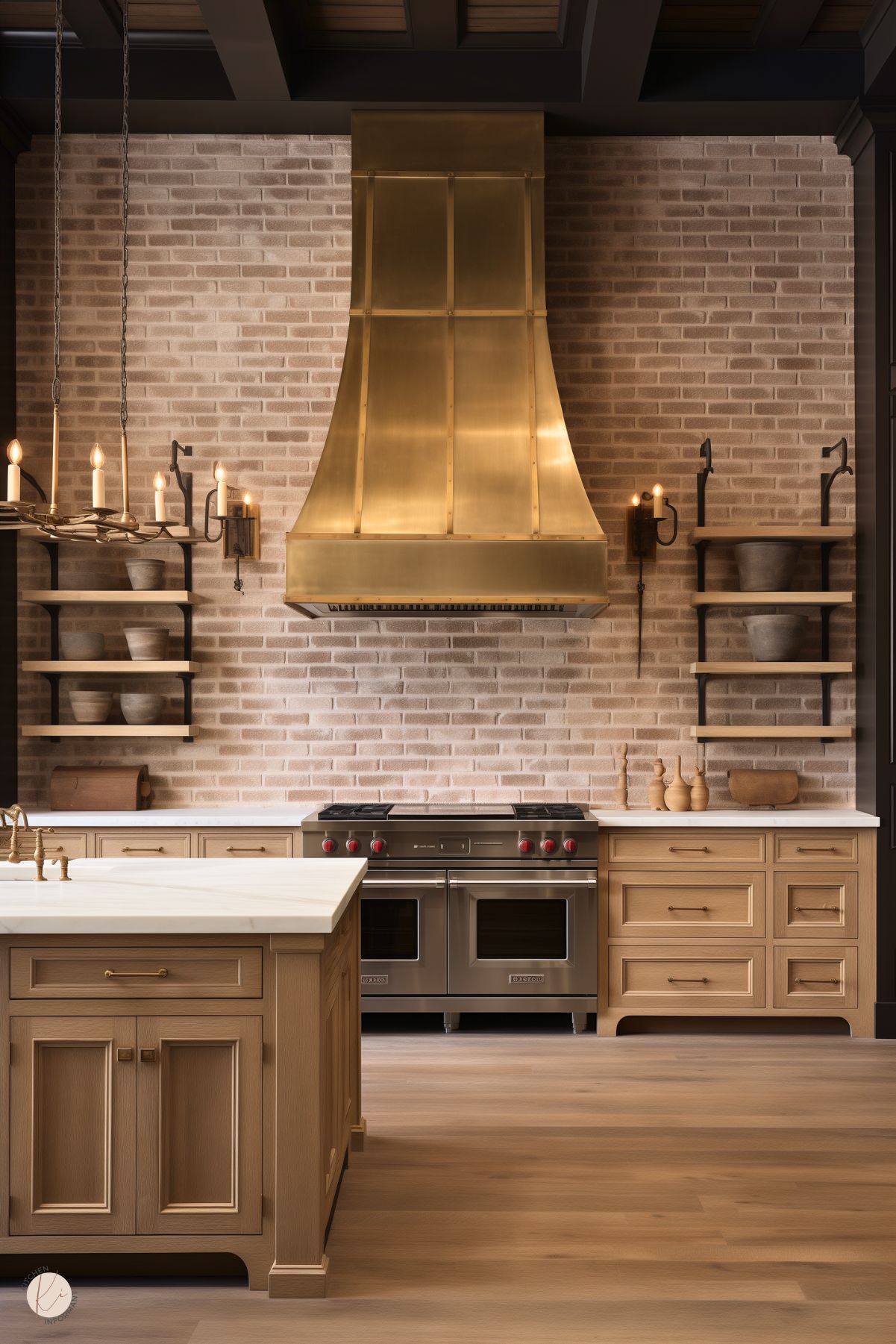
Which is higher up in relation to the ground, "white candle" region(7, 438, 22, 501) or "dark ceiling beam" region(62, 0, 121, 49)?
"dark ceiling beam" region(62, 0, 121, 49)

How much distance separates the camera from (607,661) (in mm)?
5078

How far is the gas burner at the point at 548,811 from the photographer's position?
14.9ft

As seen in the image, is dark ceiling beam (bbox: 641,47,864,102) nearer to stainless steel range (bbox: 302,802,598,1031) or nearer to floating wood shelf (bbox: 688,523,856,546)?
floating wood shelf (bbox: 688,523,856,546)

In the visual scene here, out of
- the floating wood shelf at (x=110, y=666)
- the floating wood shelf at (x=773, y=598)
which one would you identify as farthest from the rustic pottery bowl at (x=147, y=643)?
the floating wood shelf at (x=773, y=598)

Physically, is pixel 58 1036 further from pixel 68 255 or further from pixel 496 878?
pixel 68 255

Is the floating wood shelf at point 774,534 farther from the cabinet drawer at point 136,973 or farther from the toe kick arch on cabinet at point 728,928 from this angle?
the cabinet drawer at point 136,973

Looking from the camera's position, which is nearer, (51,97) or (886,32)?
(886,32)

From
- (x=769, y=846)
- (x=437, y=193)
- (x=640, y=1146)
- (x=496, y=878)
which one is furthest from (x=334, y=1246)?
(x=437, y=193)

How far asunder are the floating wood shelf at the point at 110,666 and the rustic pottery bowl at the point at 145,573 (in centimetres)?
34

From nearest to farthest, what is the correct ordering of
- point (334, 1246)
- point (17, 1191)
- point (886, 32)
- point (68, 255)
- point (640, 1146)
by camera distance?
point (17, 1191), point (334, 1246), point (640, 1146), point (886, 32), point (68, 255)

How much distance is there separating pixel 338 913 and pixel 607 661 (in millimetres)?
2806

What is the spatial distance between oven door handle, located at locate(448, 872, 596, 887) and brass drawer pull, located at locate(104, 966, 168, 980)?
219 centimetres

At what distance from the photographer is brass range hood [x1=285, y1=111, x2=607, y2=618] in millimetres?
4281

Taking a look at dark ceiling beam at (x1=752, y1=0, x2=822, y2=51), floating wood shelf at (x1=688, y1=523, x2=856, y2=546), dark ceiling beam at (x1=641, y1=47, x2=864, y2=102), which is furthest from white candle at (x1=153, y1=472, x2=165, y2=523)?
dark ceiling beam at (x1=752, y1=0, x2=822, y2=51)
